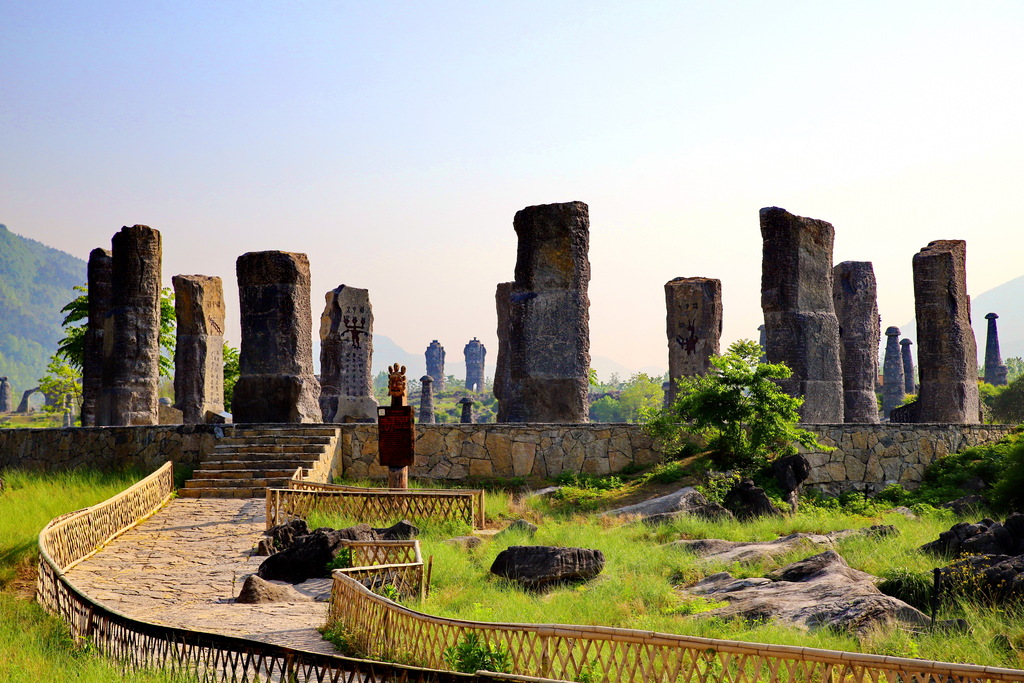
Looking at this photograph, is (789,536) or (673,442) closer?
(789,536)

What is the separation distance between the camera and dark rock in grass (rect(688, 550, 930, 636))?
7.60 m

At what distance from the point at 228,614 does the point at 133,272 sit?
1366 cm

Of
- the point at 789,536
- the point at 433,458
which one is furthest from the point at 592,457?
the point at 789,536

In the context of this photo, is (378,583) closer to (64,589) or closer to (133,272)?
(64,589)

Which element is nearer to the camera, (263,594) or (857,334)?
(263,594)

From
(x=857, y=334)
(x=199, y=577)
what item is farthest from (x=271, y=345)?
(x=857, y=334)

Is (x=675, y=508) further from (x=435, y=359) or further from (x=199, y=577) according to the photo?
(x=435, y=359)

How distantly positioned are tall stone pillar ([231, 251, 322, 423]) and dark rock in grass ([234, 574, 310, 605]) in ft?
32.5

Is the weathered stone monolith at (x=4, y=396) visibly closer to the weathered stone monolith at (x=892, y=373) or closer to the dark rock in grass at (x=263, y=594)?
the weathered stone monolith at (x=892, y=373)

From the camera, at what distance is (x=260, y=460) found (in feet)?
54.6

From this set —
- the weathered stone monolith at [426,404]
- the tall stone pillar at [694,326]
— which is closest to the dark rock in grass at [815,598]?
the tall stone pillar at [694,326]

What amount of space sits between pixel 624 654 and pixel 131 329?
675 inches

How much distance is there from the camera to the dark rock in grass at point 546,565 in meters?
9.76

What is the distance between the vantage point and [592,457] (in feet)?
57.1
